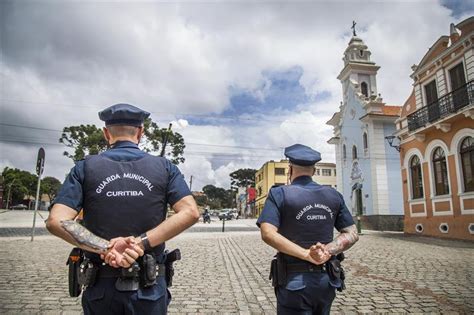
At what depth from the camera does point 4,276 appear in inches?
266

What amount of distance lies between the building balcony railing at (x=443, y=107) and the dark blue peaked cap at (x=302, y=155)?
14571 mm

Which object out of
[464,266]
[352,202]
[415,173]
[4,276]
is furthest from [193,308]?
[352,202]

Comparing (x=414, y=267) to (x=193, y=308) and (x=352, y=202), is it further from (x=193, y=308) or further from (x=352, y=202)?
(x=352, y=202)

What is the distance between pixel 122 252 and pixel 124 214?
0.29 m

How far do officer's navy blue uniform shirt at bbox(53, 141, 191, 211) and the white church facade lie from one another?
25303 millimetres

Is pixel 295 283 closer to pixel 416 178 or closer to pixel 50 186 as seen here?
pixel 416 178

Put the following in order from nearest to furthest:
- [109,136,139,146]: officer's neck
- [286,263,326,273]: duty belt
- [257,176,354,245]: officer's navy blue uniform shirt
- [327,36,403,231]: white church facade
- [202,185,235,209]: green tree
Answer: [109,136,139,146]: officer's neck → [286,263,326,273]: duty belt → [257,176,354,245]: officer's navy blue uniform shirt → [327,36,403,231]: white church facade → [202,185,235,209]: green tree

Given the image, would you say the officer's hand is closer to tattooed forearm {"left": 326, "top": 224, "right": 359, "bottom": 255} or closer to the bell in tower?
tattooed forearm {"left": 326, "top": 224, "right": 359, "bottom": 255}

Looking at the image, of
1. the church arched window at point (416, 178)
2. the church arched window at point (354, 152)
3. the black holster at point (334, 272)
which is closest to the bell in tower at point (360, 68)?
the church arched window at point (354, 152)

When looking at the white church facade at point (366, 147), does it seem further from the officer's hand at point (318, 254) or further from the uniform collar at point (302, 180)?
the officer's hand at point (318, 254)

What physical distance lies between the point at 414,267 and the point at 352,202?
2165 cm

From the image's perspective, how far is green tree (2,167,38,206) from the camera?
64.9 m

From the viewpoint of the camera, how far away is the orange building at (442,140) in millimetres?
15094

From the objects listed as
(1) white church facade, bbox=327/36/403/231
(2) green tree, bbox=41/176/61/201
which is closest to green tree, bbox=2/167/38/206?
(2) green tree, bbox=41/176/61/201
